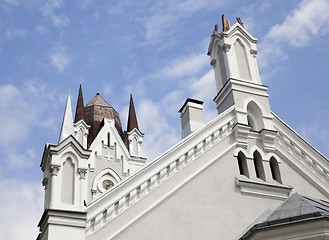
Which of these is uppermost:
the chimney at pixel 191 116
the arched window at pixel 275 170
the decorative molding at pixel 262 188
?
the chimney at pixel 191 116

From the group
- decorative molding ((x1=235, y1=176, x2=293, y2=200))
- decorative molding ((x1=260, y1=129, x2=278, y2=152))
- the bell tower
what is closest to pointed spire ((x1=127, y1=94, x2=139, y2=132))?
the bell tower

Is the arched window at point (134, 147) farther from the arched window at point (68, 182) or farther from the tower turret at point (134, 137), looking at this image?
the arched window at point (68, 182)

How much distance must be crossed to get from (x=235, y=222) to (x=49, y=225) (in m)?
4.20

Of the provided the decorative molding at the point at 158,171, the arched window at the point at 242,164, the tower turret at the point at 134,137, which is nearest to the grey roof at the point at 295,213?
the arched window at the point at 242,164

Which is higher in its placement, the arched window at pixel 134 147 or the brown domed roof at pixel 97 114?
the brown domed roof at pixel 97 114

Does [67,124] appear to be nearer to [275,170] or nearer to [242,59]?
[275,170]

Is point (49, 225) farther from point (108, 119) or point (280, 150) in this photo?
point (108, 119)

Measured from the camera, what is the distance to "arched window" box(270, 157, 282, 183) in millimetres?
11525

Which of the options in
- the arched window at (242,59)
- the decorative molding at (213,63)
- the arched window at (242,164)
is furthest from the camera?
the decorative molding at (213,63)

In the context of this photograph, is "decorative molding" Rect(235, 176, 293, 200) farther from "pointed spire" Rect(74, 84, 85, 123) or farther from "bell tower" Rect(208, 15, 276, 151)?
"pointed spire" Rect(74, 84, 85, 123)

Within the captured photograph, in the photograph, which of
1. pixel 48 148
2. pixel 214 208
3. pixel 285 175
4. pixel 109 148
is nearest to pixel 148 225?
pixel 214 208

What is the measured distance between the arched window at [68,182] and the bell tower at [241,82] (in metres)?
4.53

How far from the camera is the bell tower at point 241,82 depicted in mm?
11891

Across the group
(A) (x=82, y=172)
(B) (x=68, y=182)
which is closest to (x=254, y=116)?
(A) (x=82, y=172)
